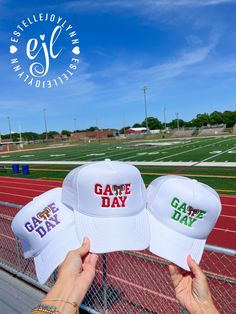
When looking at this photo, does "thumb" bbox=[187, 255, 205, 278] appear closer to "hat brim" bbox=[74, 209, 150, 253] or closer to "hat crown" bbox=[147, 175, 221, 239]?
"hat crown" bbox=[147, 175, 221, 239]

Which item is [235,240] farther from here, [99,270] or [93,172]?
[93,172]

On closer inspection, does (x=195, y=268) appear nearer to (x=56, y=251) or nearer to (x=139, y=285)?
(x=56, y=251)

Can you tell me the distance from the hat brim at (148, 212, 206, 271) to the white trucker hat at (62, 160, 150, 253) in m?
0.06

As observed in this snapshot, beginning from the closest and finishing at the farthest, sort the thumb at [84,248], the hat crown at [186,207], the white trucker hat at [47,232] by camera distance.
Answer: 1. the thumb at [84,248]
2. the white trucker hat at [47,232]
3. the hat crown at [186,207]

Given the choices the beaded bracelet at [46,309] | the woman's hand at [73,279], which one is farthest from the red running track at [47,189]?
the beaded bracelet at [46,309]

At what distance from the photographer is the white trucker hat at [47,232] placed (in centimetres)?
182

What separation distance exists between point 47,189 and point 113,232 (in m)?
12.8

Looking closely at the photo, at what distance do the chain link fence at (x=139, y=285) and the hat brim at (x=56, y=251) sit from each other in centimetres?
172

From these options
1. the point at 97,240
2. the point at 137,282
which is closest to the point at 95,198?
the point at 97,240

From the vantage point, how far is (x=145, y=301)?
425 cm

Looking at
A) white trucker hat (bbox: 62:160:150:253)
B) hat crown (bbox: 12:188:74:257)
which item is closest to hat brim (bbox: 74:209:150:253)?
white trucker hat (bbox: 62:160:150:253)

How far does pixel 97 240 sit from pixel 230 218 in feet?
24.5

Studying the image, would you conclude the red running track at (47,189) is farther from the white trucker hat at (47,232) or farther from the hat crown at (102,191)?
the white trucker hat at (47,232)

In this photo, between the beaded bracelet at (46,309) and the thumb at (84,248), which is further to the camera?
the thumb at (84,248)
